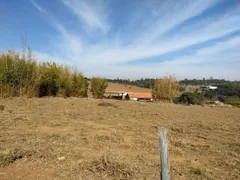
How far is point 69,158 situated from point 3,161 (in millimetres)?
867

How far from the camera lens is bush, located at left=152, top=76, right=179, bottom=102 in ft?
40.8

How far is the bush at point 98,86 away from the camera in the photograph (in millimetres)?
13195

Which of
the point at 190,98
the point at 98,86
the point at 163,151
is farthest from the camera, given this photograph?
the point at 190,98

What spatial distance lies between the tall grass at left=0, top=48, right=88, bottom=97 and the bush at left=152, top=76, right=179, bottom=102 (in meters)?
4.61

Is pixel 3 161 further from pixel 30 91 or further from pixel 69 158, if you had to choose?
pixel 30 91

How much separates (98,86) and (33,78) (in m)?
4.72

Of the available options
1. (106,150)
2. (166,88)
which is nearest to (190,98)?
(166,88)

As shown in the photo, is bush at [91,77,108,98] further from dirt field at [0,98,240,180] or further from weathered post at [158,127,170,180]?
weathered post at [158,127,170,180]

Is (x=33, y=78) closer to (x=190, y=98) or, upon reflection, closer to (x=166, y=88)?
(x=166, y=88)

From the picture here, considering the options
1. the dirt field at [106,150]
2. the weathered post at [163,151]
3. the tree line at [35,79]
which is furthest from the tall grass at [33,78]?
the weathered post at [163,151]

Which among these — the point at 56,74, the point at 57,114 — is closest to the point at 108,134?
the point at 57,114

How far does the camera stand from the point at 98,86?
1327 centimetres

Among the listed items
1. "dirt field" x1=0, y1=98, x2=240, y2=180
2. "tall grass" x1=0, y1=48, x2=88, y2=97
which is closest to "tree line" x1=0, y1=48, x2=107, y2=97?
"tall grass" x1=0, y1=48, x2=88, y2=97

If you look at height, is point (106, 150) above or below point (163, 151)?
below
